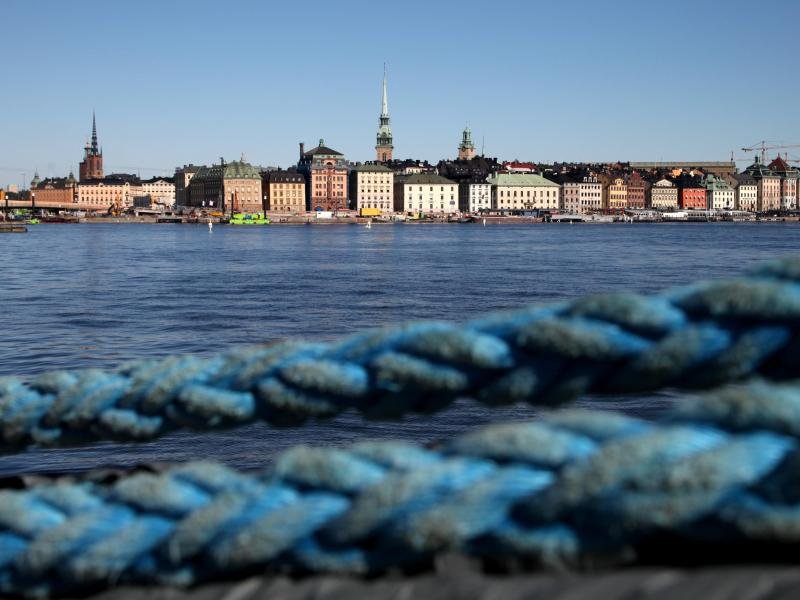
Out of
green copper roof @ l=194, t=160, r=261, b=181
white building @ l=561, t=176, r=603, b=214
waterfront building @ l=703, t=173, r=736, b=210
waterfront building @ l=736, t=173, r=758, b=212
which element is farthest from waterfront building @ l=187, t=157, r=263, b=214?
waterfront building @ l=736, t=173, r=758, b=212

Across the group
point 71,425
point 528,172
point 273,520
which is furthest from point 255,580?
point 528,172

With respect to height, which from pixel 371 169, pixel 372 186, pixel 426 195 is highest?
pixel 371 169

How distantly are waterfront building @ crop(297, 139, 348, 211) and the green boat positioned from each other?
7.56 meters

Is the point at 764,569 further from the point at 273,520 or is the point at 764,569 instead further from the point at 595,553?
the point at 273,520

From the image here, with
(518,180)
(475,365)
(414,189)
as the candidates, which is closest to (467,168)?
(518,180)

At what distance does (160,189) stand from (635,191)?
70.5 meters

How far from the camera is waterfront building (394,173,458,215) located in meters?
123

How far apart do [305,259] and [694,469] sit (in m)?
40.6

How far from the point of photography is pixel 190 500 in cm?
95

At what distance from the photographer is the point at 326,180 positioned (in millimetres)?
121438

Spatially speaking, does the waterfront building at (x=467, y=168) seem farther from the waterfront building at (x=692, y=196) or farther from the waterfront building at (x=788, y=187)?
the waterfront building at (x=788, y=187)

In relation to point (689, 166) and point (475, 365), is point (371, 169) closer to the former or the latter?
point (689, 166)

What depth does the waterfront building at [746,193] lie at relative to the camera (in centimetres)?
14412

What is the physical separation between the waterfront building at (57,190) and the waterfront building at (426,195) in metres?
49.3
